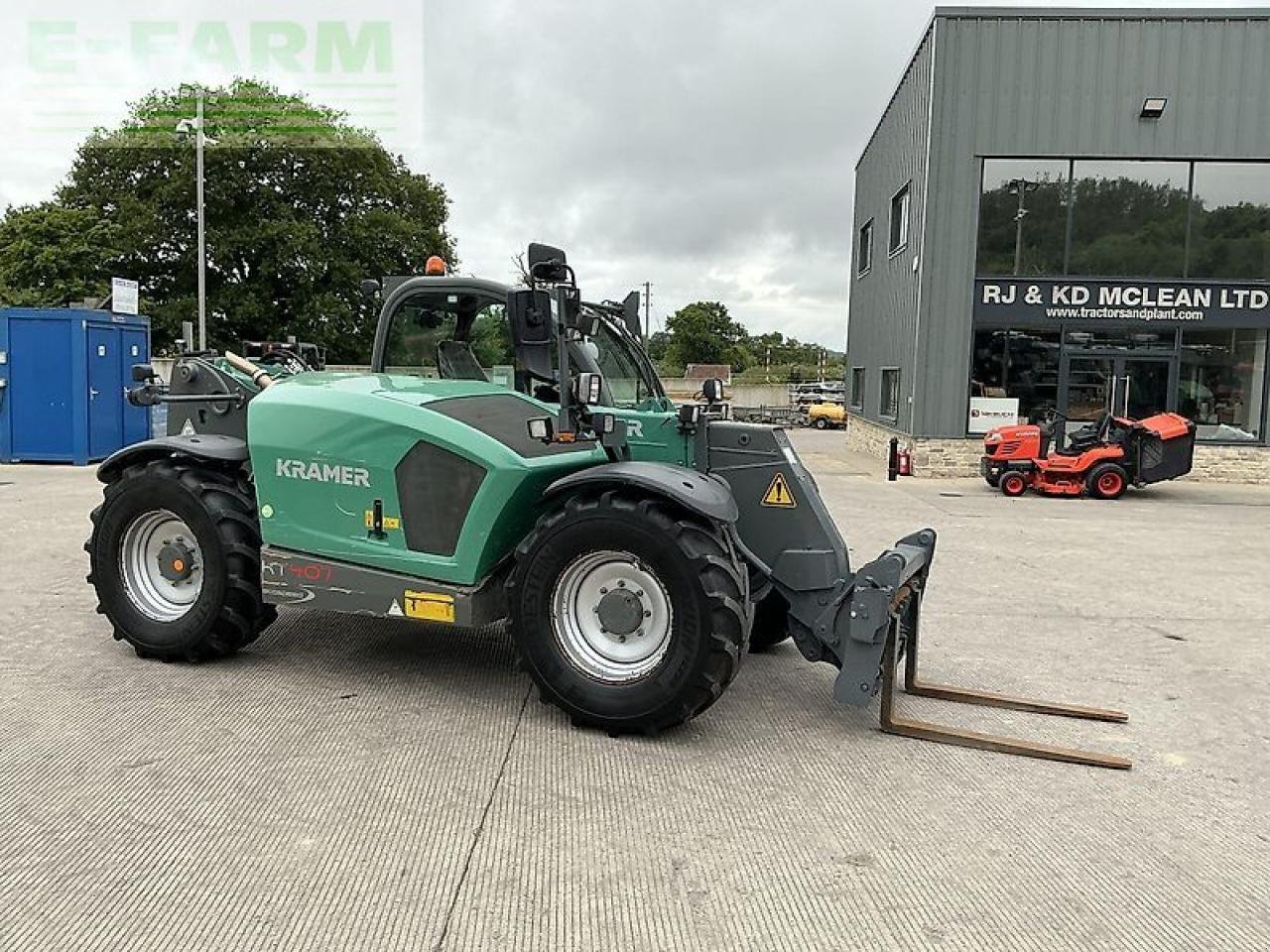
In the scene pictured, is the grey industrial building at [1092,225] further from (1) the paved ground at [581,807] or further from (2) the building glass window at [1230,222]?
(1) the paved ground at [581,807]

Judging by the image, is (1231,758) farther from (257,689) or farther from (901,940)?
(257,689)

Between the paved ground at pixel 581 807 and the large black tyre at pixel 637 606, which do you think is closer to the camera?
the paved ground at pixel 581 807

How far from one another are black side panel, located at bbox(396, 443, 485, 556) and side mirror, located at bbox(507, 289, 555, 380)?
2.12ft

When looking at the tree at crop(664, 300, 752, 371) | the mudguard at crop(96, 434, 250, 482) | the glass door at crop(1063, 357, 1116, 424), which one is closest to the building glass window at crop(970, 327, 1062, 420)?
the glass door at crop(1063, 357, 1116, 424)

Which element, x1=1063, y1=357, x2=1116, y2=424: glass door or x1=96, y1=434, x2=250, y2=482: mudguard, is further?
x1=1063, y1=357, x2=1116, y2=424: glass door

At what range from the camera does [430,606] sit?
16.5 feet

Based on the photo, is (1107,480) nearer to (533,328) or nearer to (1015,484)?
(1015,484)

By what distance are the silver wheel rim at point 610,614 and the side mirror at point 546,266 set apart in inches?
54.8

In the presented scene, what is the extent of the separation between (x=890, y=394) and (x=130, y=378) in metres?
14.5

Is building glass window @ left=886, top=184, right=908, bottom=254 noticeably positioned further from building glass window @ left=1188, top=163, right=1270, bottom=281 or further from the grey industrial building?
building glass window @ left=1188, top=163, right=1270, bottom=281

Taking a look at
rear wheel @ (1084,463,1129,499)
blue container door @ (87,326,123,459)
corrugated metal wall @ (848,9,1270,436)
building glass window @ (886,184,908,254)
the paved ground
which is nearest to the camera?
the paved ground

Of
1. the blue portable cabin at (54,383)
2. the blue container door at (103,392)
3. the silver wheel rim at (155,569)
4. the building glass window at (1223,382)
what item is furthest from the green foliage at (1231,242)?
the blue container door at (103,392)

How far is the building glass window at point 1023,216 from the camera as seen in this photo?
57.5 feet

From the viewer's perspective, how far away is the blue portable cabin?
16.5 m
